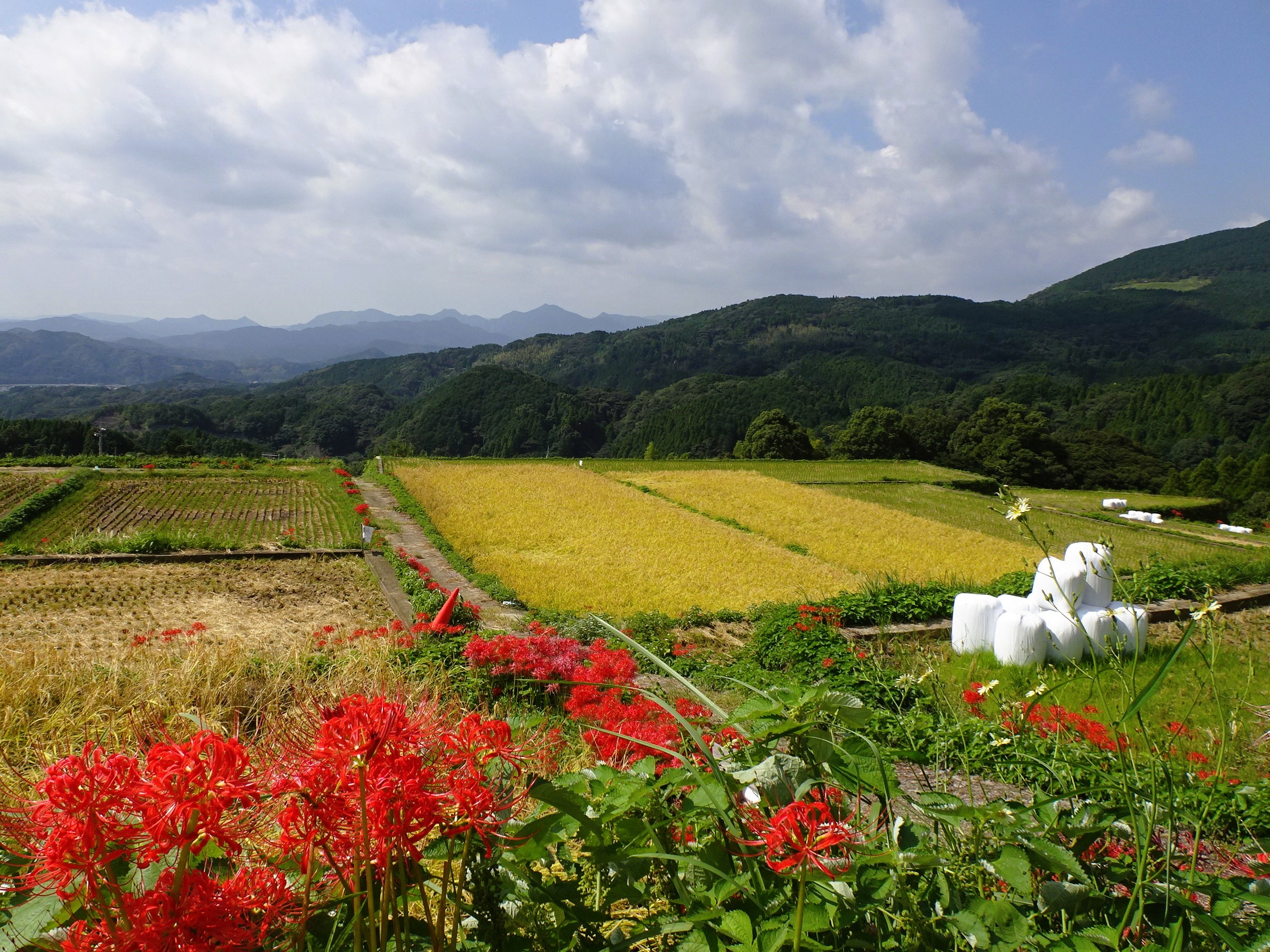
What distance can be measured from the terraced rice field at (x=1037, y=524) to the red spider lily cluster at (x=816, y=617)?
25.2 feet

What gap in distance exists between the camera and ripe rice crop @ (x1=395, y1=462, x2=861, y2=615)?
12344 millimetres

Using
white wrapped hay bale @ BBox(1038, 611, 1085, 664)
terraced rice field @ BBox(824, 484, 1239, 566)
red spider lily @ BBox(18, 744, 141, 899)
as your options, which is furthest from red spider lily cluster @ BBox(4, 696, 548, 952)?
terraced rice field @ BBox(824, 484, 1239, 566)

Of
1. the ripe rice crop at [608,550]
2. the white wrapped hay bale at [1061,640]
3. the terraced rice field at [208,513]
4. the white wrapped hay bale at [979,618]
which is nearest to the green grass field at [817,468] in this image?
the ripe rice crop at [608,550]

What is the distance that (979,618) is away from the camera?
708 cm

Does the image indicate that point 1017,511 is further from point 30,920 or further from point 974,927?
point 30,920

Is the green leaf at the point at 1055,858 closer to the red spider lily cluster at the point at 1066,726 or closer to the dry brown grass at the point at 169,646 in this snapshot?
the red spider lily cluster at the point at 1066,726

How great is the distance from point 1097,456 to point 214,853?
2392 inches

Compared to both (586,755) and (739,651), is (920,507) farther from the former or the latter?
(586,755)

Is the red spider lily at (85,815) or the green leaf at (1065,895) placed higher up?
the red spider lily at (85,815)

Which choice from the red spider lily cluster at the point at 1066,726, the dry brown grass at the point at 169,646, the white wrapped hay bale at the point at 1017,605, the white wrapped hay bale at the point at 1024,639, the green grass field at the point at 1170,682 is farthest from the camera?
the white wrapped hay bale at the point at 1017,605

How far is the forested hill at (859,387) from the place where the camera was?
6097cm

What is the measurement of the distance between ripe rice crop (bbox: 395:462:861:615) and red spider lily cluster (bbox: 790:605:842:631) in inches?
125

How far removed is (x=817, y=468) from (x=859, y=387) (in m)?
78.7

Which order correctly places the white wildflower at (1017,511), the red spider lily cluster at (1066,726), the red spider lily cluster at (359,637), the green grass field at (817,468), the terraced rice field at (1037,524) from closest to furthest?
the white wildflower at (1017,511), the red spider lily cluster at (1066,726), the red spider lily cluster at (359,637), the terraced rice field at (1037,524), the green grass field at (817,468)
